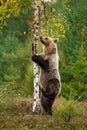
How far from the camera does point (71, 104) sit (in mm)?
12508

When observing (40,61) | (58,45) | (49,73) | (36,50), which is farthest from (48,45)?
(58,45)

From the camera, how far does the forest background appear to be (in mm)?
15070

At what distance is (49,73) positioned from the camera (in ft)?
48.0

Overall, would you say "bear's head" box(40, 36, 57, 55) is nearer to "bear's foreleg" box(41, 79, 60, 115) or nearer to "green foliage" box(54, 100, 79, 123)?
"bear's foreleg" box(41, 79, 60, 115)

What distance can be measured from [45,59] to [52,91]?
3.54ft

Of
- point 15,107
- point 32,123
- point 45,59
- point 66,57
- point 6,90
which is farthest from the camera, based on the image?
point 66,57

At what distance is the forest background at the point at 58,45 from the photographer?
15070 mm

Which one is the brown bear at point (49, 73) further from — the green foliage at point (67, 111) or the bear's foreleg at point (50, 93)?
the green foliage at point (67, 111)

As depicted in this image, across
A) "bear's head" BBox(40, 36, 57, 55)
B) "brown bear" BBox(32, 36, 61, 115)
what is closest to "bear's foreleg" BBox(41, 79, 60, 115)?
"brown bear" BBox(32, 36, 61, 115)

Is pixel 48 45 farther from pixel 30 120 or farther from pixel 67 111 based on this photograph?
pixel 67 111

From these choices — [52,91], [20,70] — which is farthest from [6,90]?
[20,70]

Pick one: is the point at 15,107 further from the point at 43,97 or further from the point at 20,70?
the point at 20,70

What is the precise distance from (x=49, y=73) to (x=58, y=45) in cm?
1539

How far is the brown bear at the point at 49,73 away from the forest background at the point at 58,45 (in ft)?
1.50
